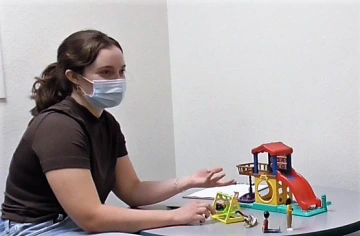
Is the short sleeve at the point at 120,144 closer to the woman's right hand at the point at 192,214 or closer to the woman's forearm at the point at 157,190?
the woman's forearm at the point at 157,190

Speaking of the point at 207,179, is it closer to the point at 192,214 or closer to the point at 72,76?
the point at 192,214

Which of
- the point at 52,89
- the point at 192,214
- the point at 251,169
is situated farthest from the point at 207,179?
the point at 52,89

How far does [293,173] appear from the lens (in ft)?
4.68

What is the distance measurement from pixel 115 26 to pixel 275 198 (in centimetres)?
100

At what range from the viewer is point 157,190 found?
Result: 1592 mm

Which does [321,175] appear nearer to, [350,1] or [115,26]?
[350,1]

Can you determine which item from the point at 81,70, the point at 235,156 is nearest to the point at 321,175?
the point at 235,156

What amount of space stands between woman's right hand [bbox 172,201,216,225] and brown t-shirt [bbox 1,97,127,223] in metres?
0.25

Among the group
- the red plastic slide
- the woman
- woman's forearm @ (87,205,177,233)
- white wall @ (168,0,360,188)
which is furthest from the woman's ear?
white wall @ (168,0,360,188)

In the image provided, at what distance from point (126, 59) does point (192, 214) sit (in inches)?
37.7

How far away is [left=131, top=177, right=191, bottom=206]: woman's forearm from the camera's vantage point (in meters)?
1.57

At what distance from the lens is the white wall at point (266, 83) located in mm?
1737

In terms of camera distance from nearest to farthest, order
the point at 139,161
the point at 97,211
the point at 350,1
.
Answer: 1. the point at 97,211
2. the point at 350,1
3. the point at 139,161

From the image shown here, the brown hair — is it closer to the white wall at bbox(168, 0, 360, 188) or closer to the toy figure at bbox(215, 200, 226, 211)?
the toy figure at bbox(215, 200, 226, 211)
